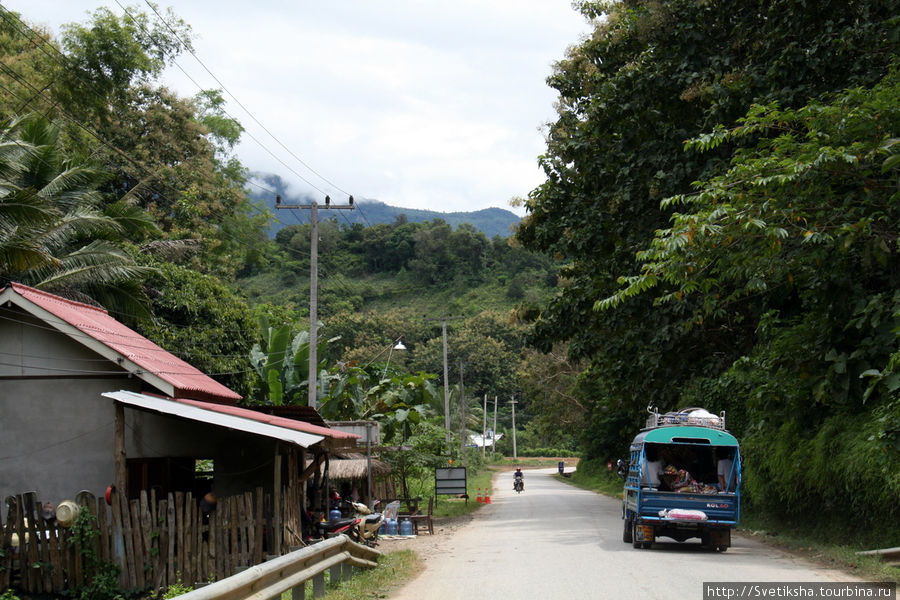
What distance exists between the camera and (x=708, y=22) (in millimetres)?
19609

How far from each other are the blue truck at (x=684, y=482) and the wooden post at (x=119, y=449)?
873cm

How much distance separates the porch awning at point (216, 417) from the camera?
1290cm

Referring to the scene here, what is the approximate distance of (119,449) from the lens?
1322 cm

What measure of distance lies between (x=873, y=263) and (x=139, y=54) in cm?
3273

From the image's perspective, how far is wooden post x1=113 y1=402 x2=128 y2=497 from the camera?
13.1 metres

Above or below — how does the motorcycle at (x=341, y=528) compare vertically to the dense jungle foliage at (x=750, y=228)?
below

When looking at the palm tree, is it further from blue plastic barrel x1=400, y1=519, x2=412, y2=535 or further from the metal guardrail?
the metal guardrail

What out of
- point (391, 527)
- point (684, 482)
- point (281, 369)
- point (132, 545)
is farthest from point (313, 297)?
point (684, 482)

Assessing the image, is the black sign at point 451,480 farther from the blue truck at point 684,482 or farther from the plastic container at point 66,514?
the plastic container at point 66,514

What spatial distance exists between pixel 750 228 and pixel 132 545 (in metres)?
10.4

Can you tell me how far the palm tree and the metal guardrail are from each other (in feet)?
45.9

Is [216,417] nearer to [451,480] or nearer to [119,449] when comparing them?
[119,449]

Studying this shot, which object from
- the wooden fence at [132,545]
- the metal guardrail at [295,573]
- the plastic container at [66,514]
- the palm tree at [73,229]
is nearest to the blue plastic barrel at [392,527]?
the metal guardrail at [295,573]

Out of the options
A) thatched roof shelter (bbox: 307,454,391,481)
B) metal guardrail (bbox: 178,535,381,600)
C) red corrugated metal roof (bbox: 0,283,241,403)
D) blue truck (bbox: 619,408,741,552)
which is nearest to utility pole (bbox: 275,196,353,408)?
thatched roof shelter (bbox: 307,454,391,481)
